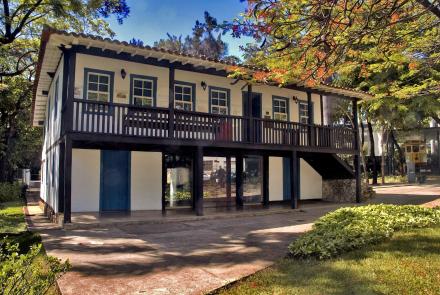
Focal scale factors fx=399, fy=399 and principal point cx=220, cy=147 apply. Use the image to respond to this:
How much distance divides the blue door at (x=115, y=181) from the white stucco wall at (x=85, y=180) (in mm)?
198

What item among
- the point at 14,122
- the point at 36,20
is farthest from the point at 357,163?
the point at 14,122

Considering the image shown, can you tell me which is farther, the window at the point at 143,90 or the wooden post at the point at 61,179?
the window at the point at 143,90

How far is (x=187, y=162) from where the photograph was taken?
15062mm

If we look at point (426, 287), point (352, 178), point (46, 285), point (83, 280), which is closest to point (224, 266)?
point (83, 280)

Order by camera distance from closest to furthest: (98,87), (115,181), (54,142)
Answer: (98,87), (115,181), (54,142)

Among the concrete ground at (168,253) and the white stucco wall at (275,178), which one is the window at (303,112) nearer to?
the white stucco wall at (275,178)

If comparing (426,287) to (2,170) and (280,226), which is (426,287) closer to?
(280,226)

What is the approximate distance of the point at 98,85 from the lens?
12.9 metres

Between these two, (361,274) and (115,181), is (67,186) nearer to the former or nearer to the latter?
(115,181)

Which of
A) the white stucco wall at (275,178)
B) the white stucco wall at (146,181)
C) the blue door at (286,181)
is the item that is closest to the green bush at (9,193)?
the white stucco wall at (146,181)

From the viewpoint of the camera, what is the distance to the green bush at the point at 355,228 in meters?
6.75

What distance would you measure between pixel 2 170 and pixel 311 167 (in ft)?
68.9

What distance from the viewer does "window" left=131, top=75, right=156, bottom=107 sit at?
13.5 metres

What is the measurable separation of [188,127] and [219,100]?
303cm
